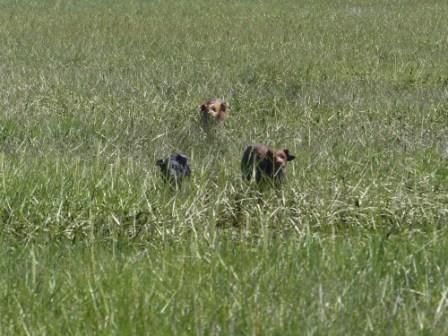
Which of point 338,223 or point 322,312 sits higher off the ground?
point 322,312

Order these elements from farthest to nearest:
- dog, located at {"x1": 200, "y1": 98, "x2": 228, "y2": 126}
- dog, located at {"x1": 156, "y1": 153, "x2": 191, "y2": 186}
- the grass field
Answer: dog, located at {"x1": 200, "y1": 98, "x2": 228, "y2": 126}
dog, located at {"x1": 156, "y1": 153, "x2": 191, "y2": 186}
the grass field

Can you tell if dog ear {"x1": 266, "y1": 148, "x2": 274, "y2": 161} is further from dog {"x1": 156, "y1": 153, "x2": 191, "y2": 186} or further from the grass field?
dog {"x1": 156, "y1": 153, "x2": 191, "y2": 186}

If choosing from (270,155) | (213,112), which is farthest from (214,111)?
(270,155)

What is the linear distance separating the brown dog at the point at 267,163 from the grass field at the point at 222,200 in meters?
0.10

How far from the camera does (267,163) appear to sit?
344 centimetres

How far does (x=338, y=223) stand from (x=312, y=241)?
0.77 m

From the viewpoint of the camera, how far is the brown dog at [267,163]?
11.3ft

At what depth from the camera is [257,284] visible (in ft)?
7.14

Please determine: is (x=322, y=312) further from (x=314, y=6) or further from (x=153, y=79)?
(x=314, y=6)

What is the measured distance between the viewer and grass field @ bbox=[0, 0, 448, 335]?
2.04m

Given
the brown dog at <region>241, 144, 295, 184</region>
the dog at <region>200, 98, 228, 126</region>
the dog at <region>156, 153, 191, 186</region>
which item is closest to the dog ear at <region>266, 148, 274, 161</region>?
the brown dog at <region>241, 144, 295, 184</region>

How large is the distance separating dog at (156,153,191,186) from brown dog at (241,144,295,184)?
1.19 feet

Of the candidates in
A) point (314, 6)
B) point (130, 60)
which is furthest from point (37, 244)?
point (314, 6)

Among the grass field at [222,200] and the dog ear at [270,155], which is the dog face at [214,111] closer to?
the grass field at [222,200]
